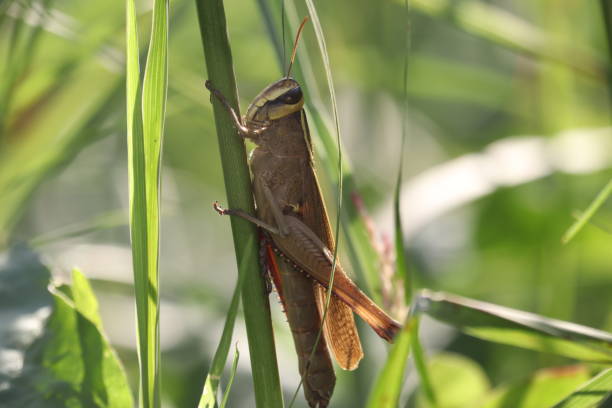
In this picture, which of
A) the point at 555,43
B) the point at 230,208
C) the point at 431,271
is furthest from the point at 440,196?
the point at 230,208

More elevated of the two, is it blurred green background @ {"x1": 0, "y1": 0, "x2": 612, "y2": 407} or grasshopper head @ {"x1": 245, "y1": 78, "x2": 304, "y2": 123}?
blurred green background @ {"x1": 0, "y1": 0, "x2": 612, "y2": 407}

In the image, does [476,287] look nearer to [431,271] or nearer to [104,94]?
[431,271]

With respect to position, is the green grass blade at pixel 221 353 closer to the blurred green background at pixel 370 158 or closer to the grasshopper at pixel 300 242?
the grasshopper at pixel 300 242

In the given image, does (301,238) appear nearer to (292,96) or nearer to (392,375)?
(292,96)

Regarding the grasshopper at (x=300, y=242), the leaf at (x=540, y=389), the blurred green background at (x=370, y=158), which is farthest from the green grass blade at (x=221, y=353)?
the blurred green background at (x=370, y=158)

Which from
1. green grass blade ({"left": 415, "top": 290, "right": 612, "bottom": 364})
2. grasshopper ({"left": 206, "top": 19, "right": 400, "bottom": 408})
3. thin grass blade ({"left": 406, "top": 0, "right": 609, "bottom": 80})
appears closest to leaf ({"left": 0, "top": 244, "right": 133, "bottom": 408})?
grasshopper ({"left": 206, "top": 19, "right": 400, "bottom": 408})

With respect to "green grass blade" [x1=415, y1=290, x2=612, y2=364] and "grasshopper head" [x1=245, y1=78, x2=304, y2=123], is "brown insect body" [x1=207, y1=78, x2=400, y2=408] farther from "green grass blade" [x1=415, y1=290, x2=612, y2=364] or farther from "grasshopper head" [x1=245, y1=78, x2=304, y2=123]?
"green grass blade" [x1=415, y1=290, x2=612, y2=364]
